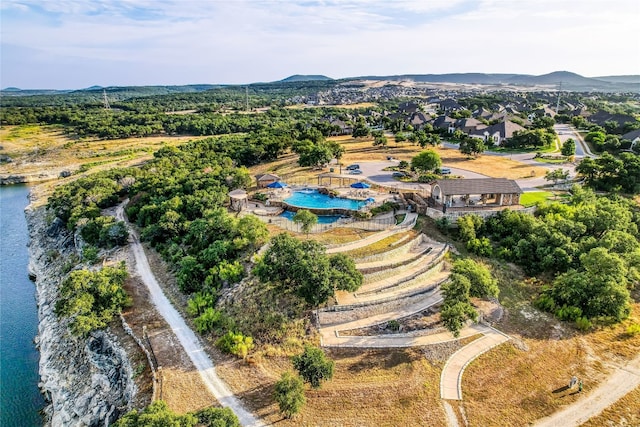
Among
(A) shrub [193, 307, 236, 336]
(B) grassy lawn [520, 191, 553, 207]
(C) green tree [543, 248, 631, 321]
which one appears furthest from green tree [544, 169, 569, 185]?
(A) shrub [193, 307, 236, 336]

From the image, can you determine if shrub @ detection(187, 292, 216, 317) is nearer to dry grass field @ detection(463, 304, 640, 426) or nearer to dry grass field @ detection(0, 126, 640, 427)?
dry grass field @ detection(0, 126, 640, 427)

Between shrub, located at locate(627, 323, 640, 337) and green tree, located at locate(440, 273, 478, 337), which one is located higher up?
green tree, located at locate(440, 273, 478, 337)

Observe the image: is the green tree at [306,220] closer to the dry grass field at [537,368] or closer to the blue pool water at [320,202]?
the blue pool water at [320,202]

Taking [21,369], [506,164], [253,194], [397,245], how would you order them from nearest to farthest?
[21,369]
[397,245]
[253,194]
[506,164]

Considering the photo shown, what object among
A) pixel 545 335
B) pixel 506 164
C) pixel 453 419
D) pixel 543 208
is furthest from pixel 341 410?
pixel 506 164

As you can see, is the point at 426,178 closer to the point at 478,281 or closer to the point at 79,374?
the point at 478,281

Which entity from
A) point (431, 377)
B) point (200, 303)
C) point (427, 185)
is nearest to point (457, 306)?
point (431, 377)

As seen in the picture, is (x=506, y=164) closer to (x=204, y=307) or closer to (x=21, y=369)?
(x=204, y=307)
